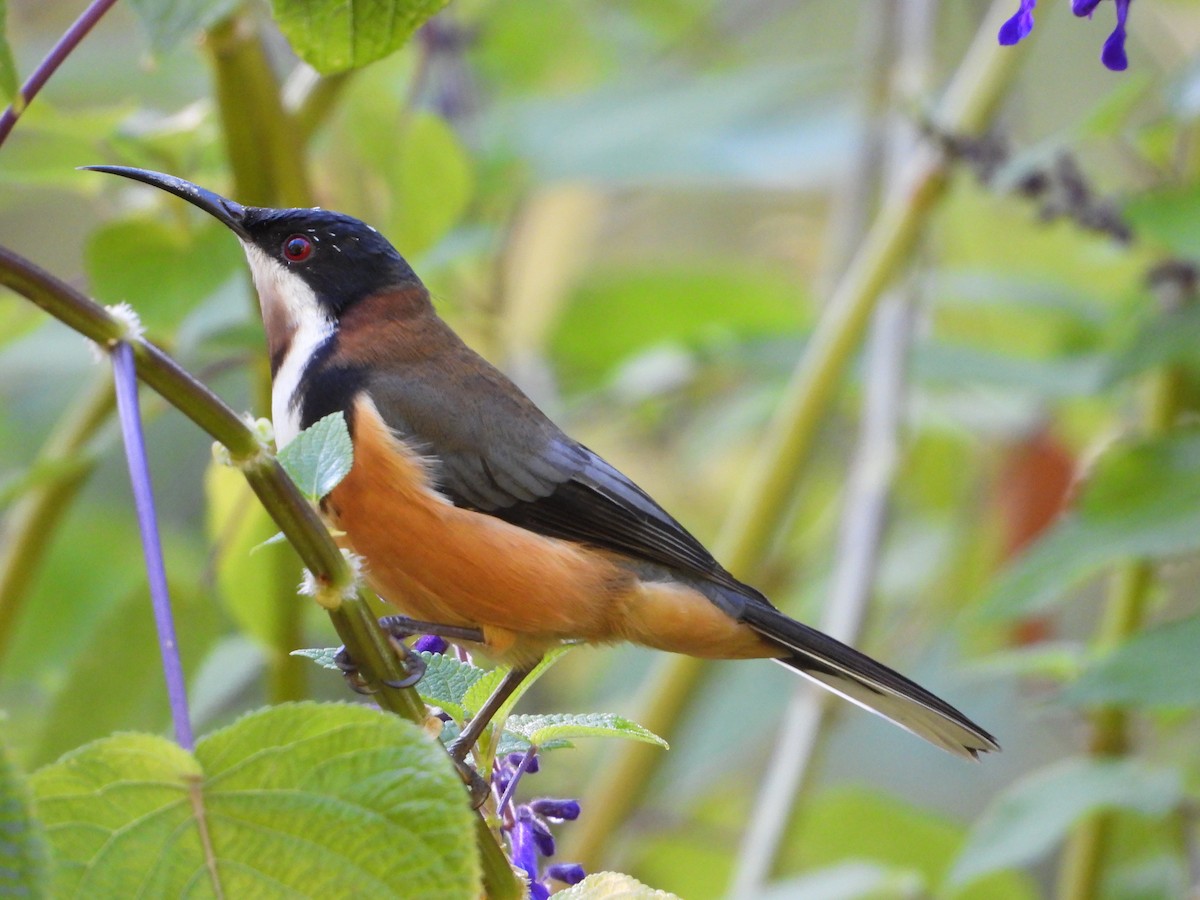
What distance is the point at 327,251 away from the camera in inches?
91.6

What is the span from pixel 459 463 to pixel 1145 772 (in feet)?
4.57

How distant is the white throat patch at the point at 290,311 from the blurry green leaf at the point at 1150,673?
1290mm

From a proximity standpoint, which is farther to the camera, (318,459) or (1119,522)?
(1119,522)

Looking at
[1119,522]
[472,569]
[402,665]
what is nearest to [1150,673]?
[1119,522]

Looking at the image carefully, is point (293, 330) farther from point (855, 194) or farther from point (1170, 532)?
point (855, 194)

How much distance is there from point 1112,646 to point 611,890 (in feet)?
5.88

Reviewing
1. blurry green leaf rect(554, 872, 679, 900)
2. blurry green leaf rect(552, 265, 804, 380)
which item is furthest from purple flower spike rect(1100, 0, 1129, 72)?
blurry green leaf rect(552, 265, 804, 380)

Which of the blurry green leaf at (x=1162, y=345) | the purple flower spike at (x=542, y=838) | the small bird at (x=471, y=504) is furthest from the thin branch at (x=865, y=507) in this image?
the purple flower spike at (x=542, y=838)

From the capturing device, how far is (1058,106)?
6.78 m

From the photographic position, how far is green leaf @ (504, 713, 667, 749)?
1.25 m

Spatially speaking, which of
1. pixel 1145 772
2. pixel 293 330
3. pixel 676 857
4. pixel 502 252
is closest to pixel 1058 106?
pixel 502 252

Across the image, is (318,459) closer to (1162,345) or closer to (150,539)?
(150,539)

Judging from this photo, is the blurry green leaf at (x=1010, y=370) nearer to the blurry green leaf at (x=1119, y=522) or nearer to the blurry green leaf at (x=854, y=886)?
the blurry green leaf at (x=1119, y=522)

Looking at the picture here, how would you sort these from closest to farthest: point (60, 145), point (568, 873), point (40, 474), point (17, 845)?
point (17, 845) < point (568, 873) < point (40, 474) < point (60, 145)
